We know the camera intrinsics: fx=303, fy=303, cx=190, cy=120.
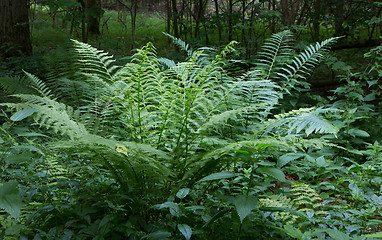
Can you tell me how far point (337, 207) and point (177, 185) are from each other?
0.80 meters

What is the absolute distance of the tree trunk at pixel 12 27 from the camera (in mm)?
4715

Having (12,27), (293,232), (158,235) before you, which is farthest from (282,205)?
(12,27)

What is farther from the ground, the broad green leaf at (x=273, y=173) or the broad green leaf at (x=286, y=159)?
the broad green leaf at (x=273, y=173)

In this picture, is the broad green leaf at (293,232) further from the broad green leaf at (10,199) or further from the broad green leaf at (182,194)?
the broad green leaf at (10,199)

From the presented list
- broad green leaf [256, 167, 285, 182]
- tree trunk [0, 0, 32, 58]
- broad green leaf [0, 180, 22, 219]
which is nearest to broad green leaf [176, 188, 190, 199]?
broad green leaf [256, 167, 285, 182]

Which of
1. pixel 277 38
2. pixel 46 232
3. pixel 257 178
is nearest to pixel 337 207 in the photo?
pixel 257 178

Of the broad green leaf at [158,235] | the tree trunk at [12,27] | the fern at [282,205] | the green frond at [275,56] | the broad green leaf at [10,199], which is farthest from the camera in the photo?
the tree trunk at [12,27]

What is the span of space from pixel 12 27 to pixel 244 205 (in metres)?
5.09

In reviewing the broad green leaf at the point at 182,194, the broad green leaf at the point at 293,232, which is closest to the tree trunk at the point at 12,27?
the broad green leaf at the point at 182,194

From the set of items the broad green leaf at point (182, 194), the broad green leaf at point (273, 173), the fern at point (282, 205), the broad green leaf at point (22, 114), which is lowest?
the fern at point (282, 205)

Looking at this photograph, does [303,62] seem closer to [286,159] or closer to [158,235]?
[286,159]

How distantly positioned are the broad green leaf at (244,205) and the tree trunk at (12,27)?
4740mm

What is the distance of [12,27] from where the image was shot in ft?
15.7

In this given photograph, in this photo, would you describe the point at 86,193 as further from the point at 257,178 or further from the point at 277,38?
the point at 277,38
